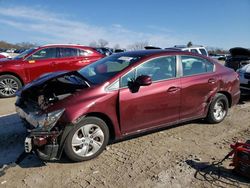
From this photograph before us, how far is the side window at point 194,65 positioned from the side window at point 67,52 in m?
5.50

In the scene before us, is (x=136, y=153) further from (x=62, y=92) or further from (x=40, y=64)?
(x=40, y=64)

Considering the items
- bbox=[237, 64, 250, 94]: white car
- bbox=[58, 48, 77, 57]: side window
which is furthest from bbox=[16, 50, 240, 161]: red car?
bbox=[58, 48, 77, 57]: side window

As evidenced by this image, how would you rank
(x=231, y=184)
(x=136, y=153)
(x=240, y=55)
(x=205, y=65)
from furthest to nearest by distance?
1. (x=240, y=55)
2. (x=205, y=65)
3. (x=136, y=153)
4. (x=231, y=184)

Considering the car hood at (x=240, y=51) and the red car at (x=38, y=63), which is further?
the car hood at (x=240, y=51)

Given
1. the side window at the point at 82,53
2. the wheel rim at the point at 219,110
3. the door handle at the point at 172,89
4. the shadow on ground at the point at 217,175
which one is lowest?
the shadow on ground at the point at 217,175

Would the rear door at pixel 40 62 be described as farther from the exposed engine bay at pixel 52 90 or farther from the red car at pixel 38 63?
the exposed engine bay at pixel 52 90

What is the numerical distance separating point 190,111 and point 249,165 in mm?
1897

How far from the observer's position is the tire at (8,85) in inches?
349

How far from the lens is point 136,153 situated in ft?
14.8

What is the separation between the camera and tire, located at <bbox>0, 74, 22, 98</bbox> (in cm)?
888

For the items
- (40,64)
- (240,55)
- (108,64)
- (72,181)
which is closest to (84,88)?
(108,64)

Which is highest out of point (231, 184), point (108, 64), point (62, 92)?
point (108, 64)

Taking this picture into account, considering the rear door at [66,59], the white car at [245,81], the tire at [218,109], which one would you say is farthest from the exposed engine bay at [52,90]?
the white car at [245,81]

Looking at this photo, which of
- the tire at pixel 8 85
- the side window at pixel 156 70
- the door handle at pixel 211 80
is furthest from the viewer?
the tire at pixel 8 85
